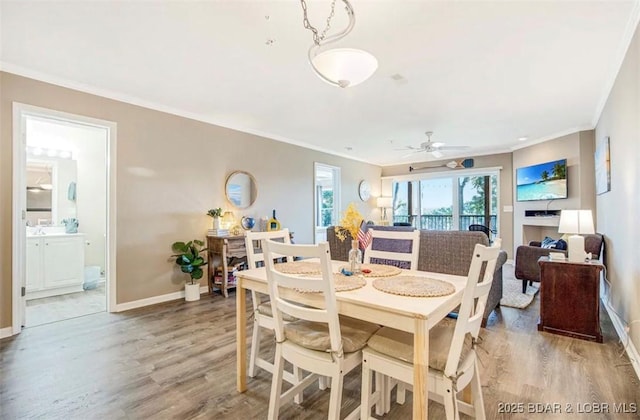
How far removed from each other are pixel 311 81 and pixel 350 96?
620 mm

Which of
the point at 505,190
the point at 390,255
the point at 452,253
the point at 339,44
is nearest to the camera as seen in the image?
the point at 390,255

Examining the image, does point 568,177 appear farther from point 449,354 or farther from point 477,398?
point 449,354

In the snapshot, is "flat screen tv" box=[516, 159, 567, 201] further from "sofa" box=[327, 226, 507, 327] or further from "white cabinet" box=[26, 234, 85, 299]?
"white cabinet" box=[26, 234, 85, 299]

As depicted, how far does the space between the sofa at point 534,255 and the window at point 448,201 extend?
10.00ft

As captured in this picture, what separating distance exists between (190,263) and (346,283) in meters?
2.76

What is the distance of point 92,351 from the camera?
250 centimetres

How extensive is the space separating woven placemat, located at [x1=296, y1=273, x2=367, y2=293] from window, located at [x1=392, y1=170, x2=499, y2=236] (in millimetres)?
6231

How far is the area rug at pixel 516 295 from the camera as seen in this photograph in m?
3.71

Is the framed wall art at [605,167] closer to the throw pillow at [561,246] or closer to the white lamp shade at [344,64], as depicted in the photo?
the throw pillow at [561,246]

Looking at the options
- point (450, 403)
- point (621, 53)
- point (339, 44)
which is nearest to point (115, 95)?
point (339, 44)

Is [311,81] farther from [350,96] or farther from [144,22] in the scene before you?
[144,22]

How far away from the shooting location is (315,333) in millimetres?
1564

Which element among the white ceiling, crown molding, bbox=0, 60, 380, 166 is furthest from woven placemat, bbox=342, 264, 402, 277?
crown molding, bbox=0, 60, 380, 166

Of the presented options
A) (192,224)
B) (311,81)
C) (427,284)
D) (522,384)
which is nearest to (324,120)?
(311,81)
